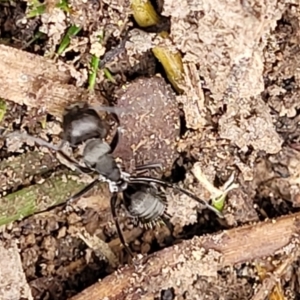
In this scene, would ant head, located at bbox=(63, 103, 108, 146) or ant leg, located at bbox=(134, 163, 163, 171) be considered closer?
ant head, located at bbox=(63, 103, 108, 146)

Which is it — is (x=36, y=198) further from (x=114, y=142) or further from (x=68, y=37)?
(x=68, y=37)

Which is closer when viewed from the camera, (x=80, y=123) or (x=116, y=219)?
(x=80, y=123)

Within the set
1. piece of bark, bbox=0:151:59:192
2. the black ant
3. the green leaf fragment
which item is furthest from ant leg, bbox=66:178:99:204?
the green leaf fragment

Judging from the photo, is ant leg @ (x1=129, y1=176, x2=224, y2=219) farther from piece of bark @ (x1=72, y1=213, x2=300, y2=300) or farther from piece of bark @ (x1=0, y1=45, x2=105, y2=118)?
piece of bark @ (x1=0, y1=45, x2=105, y2=118)

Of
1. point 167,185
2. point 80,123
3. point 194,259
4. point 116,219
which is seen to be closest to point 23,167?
point 80,123

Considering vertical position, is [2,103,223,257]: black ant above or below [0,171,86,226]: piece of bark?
above
